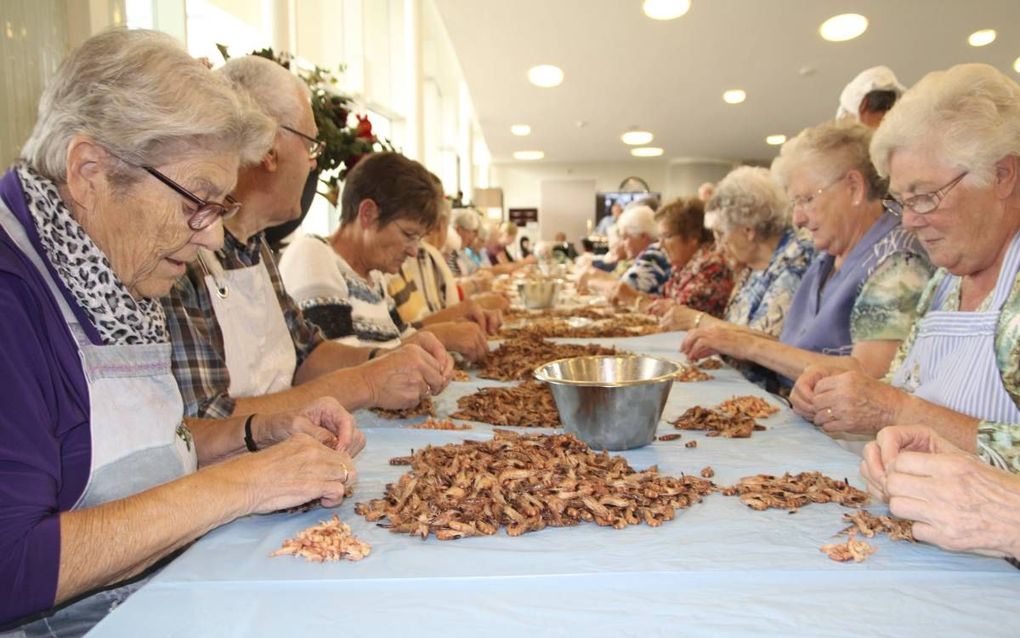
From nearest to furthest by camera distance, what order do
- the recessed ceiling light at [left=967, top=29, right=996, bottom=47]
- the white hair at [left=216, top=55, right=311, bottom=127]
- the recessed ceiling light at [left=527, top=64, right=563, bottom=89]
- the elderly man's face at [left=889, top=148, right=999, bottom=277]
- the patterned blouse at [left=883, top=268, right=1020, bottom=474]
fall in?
the patterned blouse at [left=883, top=268, right=1020, bottom=474] → the elderly man's face at [left=889, top=148, right=999, bottom=277] → the white hair at [left=216, top=55, right=311, bottom=127] → the recessed ceiling light at [left=967, top=29, right=996, bottom=47] → the recessed ceiling light at [left=527, top=64, right=563, bottom=89]

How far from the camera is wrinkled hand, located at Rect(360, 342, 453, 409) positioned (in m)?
1.99

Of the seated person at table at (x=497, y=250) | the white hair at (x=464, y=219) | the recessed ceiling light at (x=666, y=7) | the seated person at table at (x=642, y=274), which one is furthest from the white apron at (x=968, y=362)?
the seated person at table at (x=497, y=250)

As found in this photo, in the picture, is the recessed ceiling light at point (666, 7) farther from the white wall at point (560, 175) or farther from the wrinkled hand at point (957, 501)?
the white wall at point (560, 175)

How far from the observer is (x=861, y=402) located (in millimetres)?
1738

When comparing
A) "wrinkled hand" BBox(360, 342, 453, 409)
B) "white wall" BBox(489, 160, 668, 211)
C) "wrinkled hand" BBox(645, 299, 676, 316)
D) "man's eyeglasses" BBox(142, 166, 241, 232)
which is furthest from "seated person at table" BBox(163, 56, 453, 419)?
"white wall" BBox(489, 160, 668, 211)

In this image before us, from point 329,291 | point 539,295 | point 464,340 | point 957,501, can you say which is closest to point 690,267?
point 539,295

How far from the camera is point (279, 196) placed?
2.16 meters

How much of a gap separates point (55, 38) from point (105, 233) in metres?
1.48

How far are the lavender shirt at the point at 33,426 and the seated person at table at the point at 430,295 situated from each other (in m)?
2.41

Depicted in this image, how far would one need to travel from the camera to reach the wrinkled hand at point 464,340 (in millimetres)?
2900

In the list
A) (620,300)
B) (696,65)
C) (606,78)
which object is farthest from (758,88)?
(620,300)

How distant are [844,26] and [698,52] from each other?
6.63 feet

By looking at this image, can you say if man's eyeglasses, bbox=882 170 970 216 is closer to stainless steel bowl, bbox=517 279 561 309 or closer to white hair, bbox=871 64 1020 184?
white hair, bbox=871 64 1020 184

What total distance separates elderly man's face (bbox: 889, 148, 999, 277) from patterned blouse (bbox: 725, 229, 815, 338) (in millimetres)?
1418
